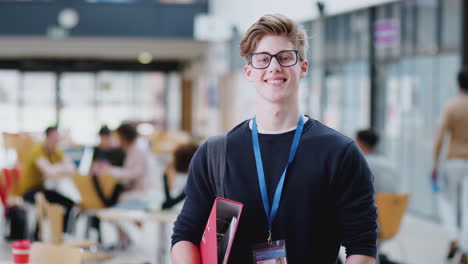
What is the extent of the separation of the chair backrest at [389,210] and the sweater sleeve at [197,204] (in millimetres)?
4101

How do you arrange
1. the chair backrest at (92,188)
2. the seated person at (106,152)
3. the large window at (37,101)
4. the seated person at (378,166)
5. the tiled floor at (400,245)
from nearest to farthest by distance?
the seated person at (378,166) → the tiled floor at (400,245) → the chair backrest at (92,188) → the seated person at (106,152) → the large window at (37,101)

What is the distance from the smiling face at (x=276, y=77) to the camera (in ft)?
7.16

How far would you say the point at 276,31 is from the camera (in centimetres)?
219

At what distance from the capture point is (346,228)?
2.18m

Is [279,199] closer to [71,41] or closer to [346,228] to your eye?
[346,228]

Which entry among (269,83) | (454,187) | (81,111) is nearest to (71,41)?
(81,111)

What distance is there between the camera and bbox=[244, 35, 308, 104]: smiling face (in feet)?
7.16

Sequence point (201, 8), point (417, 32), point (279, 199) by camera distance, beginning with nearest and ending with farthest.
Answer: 1. point (279, 199)
2. point (417, 32)
3. point (201, 8)

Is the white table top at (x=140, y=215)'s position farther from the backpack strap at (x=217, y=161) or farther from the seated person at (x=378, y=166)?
the backpack strap at (x=217, y=161)

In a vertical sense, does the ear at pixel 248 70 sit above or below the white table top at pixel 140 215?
above

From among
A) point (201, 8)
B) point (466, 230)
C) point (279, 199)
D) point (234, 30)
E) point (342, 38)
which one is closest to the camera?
point (279, 199)

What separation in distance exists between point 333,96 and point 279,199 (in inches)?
440

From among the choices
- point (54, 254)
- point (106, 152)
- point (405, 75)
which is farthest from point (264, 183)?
point (405, 75)

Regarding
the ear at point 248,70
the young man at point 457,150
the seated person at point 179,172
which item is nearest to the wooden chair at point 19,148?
the seated person at point 179,172
